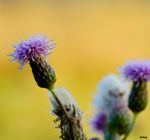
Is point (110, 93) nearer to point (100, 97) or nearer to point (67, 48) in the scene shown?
point (100, 97)

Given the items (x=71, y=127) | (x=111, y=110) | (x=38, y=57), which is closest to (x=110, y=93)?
(x=111, y=110)

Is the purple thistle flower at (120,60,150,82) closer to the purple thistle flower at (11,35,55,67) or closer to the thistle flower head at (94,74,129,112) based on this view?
the thistle flower head at (94,74,129,112)

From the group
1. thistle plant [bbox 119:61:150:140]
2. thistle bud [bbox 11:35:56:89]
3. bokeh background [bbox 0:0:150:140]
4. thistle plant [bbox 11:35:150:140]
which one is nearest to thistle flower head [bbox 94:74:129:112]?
thistle plant [bbox 11:35:150:140]

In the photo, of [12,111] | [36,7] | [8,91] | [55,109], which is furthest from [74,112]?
[36,7]

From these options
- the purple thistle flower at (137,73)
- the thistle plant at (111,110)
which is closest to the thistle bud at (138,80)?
the purple thistle flower at (137,73)

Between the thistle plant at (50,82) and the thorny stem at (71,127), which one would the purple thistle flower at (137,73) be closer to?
the thistle plant at (50,82)

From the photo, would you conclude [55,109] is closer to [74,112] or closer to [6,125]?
[74,112]

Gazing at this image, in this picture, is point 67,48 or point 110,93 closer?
point 110,93
